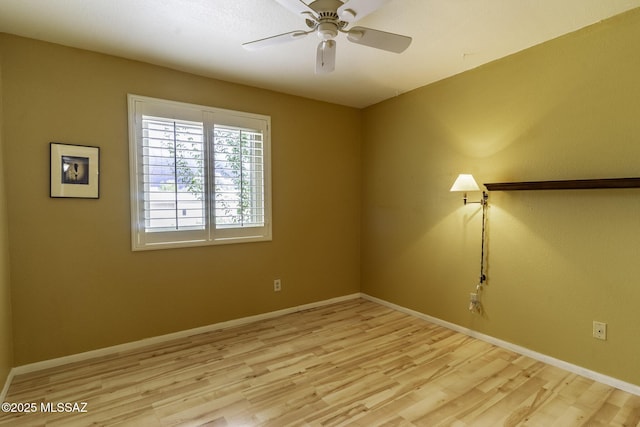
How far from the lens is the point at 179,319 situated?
307cm

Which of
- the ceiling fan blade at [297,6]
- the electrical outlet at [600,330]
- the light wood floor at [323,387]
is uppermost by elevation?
the ceiling fan blade at [297,6]

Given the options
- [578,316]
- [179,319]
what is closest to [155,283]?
[179,319]

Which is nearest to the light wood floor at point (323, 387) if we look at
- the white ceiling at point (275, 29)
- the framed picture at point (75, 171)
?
the framed picture at point (75, 171)

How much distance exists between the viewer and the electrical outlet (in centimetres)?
228

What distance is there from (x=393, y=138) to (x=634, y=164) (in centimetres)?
221

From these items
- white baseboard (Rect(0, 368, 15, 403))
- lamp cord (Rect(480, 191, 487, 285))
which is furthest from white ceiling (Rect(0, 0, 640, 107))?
white baseboard (Rect(0, 368, 15, 403))

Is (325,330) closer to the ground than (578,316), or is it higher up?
closer to the ground

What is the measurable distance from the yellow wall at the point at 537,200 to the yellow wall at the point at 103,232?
1511 millimetres

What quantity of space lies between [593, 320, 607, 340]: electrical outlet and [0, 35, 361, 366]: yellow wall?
109 inches

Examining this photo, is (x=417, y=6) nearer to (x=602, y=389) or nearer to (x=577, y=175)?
(x=577, y=175)

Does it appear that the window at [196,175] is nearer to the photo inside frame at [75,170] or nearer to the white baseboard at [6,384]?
the photo inside frame at [75,170]

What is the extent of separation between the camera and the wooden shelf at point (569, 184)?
6.82 feet

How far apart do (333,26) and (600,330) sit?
2766mm

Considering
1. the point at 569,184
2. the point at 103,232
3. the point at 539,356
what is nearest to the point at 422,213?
the point at 569,184
